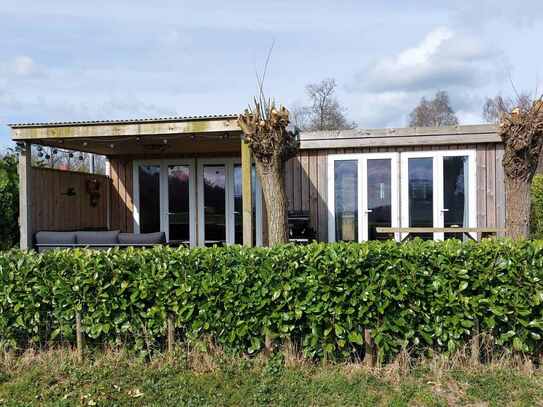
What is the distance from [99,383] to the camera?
3557 millimetres

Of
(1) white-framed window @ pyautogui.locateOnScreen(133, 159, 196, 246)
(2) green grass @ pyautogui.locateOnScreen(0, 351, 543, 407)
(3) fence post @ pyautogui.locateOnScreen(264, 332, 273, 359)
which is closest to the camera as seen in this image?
(2) green grass @ pyautogui.locateOnScreen(0, 351, 543, 407)

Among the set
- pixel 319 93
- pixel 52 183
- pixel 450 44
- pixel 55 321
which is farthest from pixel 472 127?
pixel 450 44

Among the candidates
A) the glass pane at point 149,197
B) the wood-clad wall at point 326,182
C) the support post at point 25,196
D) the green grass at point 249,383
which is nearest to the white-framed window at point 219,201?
the glass pane at point 149,197

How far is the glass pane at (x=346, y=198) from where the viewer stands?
27.2 ft

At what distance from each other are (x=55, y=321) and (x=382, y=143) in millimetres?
5827

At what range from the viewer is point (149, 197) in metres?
10.4

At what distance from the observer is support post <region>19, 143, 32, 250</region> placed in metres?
7.19

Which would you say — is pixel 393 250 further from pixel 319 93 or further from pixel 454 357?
pixel 319 93

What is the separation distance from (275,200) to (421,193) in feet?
13.2

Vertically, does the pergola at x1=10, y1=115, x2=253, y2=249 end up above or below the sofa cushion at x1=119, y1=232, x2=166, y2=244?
above

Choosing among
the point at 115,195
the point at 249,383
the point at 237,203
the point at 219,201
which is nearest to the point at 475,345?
the point at 249,383

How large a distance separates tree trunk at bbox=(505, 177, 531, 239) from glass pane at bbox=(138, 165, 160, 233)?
7425 mm

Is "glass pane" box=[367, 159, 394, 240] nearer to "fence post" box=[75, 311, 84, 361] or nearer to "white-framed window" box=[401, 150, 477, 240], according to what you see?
"white-framed window" box=[401, 150, 477, 240]

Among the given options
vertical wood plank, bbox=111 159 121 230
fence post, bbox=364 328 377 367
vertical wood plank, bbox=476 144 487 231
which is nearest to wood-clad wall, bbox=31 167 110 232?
vertical wood plank, bbox=111 159 121 230
